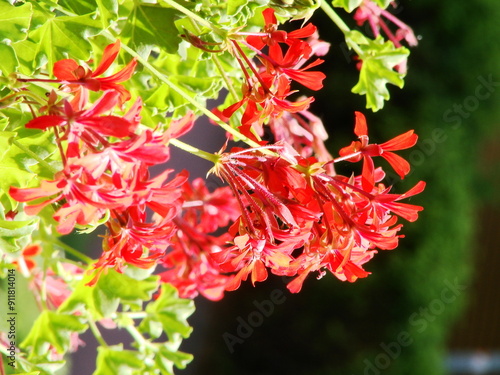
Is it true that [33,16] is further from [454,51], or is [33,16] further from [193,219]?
[454,51]

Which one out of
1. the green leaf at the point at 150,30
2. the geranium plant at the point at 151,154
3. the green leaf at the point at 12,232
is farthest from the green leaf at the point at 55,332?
the green leaf at the point at 150,30

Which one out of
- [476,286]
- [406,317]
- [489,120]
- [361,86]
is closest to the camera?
[361,86]

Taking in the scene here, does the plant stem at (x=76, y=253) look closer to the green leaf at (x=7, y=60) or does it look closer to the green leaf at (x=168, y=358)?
the green leaf at (x=168, y=358)

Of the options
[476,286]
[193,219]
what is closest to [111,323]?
[193,219]

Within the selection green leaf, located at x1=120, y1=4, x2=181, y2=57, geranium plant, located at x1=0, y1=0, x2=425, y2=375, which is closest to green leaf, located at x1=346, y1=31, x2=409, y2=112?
geranium plant, located at x1=0, y1=0, x2=425, y2=375

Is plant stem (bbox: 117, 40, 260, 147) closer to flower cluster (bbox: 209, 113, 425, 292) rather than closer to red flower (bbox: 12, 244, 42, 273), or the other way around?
flower cluster (bbox: 209, 113, 425, 292)

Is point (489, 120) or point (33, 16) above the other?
point (33, 16)
